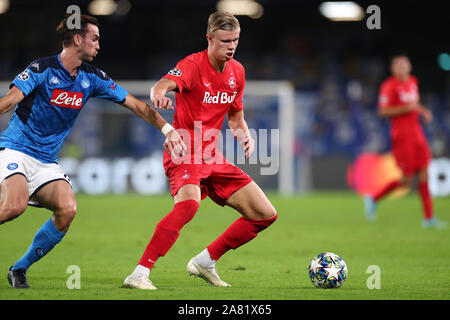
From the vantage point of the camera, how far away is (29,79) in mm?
5398

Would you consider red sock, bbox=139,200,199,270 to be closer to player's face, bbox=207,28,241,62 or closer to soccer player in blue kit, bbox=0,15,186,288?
soccer player in blue kit, bbox=0,15,186,288

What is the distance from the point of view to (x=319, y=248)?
875cm

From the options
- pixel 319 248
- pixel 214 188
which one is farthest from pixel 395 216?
pixel 214 188

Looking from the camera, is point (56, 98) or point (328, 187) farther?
point (328, 187)

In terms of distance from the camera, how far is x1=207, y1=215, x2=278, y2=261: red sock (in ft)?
19.2

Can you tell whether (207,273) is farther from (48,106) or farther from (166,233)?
(48,106)

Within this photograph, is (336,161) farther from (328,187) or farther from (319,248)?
(319,248)

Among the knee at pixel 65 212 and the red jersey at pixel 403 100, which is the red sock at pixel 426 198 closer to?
the red jersey at pixel 403 100

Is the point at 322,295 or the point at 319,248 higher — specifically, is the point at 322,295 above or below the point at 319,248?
below

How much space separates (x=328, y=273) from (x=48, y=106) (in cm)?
245

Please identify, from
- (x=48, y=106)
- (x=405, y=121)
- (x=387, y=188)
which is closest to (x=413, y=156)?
(x=405, y=121)

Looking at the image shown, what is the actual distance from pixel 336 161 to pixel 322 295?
1530 cm

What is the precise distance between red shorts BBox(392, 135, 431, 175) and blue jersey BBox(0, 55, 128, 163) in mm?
6788

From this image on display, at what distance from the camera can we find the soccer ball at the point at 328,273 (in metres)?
5.62
